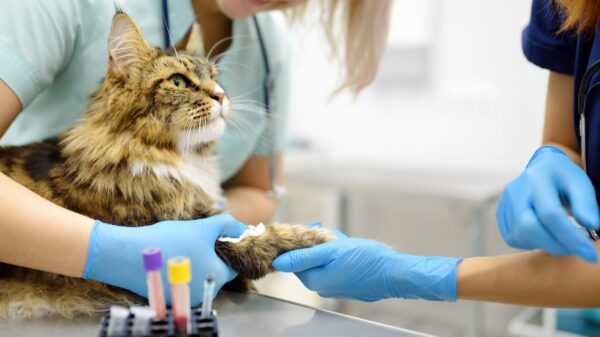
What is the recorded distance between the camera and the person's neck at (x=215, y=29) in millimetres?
1147

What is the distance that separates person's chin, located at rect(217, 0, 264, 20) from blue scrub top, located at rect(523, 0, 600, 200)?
20.9 inches

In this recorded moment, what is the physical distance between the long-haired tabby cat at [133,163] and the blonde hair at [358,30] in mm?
456

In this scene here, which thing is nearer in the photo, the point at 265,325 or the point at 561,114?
the point at 265,325

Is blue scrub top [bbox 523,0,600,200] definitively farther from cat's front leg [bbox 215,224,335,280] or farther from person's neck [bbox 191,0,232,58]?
person's neck [bbox 191,0,232,58]

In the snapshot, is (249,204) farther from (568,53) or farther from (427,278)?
(568,53)

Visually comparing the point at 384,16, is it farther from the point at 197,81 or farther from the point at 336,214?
the point at 336,214

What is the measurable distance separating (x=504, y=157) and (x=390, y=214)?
72 centimetres

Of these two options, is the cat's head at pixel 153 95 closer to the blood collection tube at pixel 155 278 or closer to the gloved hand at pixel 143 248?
the gloved hand at pixel 143 248

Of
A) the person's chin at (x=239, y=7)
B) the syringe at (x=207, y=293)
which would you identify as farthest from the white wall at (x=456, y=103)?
the syringe at (x=207, y=293)

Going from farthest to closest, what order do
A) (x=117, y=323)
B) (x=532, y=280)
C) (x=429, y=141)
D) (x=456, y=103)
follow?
(x=429, y=141) < (x=456, y=103) < (x=532, y=280) < (x=117, y=323)

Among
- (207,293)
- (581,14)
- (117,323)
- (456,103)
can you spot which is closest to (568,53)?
(581,14)

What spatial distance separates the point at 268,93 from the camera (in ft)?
3.89

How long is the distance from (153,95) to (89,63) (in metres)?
0.21

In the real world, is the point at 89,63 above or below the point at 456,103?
above
